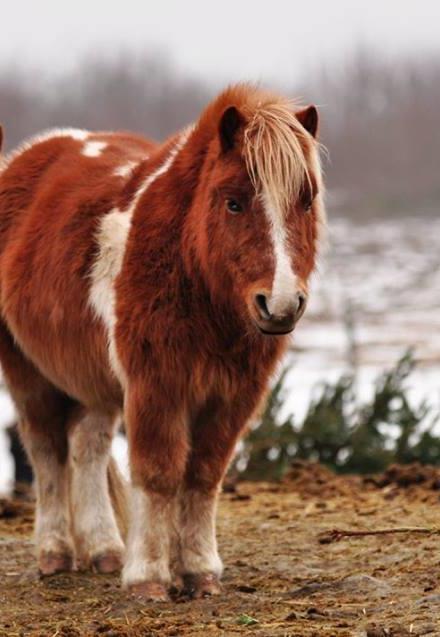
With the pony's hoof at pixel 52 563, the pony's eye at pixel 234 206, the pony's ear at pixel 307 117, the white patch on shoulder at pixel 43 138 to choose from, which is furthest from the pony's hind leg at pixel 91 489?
the pony's ear at pixel 307 117

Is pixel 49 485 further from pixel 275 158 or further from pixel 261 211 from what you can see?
pixel 275 158

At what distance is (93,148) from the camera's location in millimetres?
6527

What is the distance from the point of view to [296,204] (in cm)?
514

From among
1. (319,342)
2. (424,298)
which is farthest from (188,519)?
(424,298)

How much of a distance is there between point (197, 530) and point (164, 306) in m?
0.97

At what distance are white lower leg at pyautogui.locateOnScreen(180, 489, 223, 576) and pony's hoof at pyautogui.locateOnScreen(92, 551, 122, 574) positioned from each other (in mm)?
742

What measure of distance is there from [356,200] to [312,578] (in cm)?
3145

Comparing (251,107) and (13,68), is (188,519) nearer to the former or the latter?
(251,107)

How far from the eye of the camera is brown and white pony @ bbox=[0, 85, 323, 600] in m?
5.12

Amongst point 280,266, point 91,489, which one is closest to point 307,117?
point 280,266

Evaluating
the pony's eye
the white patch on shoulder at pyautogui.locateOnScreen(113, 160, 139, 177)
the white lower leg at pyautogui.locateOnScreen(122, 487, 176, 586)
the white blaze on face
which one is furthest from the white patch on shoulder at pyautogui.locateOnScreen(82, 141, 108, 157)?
the white lower leg at pyautogui.locateOnScreen(122, 487, 176, 586)

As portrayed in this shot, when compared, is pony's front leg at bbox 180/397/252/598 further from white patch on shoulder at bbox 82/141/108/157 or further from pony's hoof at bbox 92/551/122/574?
white patch on shoulder at bbox 82/141/108/157

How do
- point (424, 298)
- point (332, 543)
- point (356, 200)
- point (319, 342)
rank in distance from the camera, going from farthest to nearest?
point (356, 200) → point (424, 298) → point (319, 342) → point (332, 543)

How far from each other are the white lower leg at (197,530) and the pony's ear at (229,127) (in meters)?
1.44
